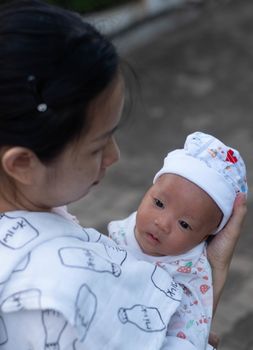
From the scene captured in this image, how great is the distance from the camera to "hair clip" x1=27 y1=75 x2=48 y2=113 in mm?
1327

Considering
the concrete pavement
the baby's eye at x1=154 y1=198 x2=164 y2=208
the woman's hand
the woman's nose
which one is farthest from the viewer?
the concrete pavement

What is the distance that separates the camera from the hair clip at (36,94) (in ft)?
4.35

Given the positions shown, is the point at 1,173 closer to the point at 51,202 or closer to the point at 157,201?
the point at 51,202

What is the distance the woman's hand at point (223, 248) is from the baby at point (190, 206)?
0.02 metres

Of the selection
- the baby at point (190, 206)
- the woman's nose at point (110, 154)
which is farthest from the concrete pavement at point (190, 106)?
the woman's nose at point (110, 154)

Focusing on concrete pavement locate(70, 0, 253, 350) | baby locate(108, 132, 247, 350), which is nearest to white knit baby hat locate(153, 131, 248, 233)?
baby locate(108, 132, 247, 350)

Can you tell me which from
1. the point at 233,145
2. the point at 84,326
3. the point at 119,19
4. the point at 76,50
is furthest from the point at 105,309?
the point at 119,19

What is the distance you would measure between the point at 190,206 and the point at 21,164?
74 centimetres

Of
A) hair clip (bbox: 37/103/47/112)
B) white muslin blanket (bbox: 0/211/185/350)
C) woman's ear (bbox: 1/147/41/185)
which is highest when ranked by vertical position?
hair clip (bbox: 37/103/47/112)

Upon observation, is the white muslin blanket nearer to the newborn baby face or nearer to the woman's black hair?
the woman's black hair

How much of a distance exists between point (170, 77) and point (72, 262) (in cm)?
492

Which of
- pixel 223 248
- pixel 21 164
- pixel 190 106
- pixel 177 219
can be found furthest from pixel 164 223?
pixel 190 106

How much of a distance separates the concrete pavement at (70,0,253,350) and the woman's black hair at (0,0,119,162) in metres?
2.38

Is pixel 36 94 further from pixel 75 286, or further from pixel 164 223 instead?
pixel 164 223
